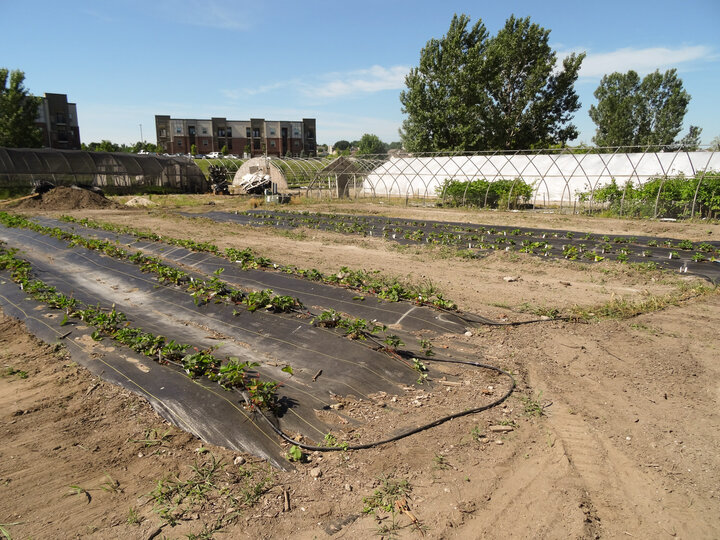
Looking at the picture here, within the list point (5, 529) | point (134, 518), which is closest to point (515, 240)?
point (134, 518)

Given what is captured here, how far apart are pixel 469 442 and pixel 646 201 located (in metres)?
20.5

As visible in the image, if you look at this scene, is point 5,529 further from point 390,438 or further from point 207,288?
point 207,288

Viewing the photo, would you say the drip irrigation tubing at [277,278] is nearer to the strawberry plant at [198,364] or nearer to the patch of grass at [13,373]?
the strawberry plant at [198,364]

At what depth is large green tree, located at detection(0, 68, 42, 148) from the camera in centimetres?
3934

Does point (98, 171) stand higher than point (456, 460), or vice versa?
point (98, 171)

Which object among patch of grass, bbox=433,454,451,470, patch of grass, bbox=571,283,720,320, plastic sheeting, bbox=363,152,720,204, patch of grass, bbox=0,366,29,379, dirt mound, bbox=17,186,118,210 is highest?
plastic sheeting, bbox=363,152,720,204

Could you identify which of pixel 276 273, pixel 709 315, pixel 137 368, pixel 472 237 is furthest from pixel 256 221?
pixel 709 315

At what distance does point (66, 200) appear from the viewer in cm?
2539

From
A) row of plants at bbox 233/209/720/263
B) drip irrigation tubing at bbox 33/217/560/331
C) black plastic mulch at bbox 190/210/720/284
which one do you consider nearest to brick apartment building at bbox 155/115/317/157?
black plastic mulch at bbox 190/210/720/284

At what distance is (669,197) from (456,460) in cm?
2079

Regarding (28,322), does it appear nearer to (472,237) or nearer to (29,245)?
(29,245)

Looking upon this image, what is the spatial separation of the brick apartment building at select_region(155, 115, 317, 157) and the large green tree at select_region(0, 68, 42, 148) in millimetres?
38717

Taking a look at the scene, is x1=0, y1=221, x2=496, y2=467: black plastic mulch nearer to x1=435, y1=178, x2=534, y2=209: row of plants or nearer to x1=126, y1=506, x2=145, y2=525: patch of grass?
x1=126, y1=506, x2=145, y2=525: patch of grass

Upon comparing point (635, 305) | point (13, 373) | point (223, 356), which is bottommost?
point (13, 373)
